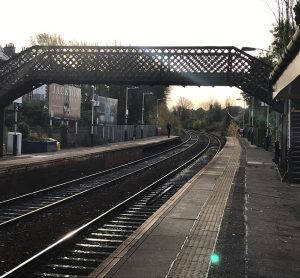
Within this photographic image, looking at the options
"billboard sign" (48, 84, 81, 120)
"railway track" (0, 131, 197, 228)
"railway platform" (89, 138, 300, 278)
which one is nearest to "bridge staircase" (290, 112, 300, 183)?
"railway platform" (89, 138, 300, 278)

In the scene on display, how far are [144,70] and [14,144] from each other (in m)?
7.89

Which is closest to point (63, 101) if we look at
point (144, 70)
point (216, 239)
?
point (144, 70)

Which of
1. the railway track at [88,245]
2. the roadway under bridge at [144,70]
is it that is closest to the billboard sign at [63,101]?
the roadway under bridge at [144,70]

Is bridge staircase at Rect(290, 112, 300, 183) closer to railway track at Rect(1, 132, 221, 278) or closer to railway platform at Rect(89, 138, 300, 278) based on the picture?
railway platform at Rect(89, 138, 300, 278)

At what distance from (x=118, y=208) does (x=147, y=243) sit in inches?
212

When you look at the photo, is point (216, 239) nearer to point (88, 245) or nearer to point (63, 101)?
point (88, 245)

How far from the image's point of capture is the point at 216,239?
8219 millimetres

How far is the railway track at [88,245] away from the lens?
297 inches

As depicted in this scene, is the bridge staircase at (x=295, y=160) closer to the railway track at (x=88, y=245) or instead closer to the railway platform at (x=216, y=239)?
the railway platform at (x=216, y=239)

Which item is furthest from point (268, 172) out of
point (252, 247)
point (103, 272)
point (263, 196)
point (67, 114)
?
point (67, 114)

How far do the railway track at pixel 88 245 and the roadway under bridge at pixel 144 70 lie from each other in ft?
31.9

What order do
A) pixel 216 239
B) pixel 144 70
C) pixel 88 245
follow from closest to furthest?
pixel 216 239, pixel 88 245, pixel 144 70

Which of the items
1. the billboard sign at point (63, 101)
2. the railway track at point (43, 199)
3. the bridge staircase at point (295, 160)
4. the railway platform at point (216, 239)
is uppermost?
the billboard sign at point (63, 101)

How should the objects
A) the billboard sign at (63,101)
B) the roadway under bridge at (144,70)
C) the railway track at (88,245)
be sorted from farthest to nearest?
the billboard sign at (63,101), the roadway under bridge at (144,70), the railway track at (88,245)
